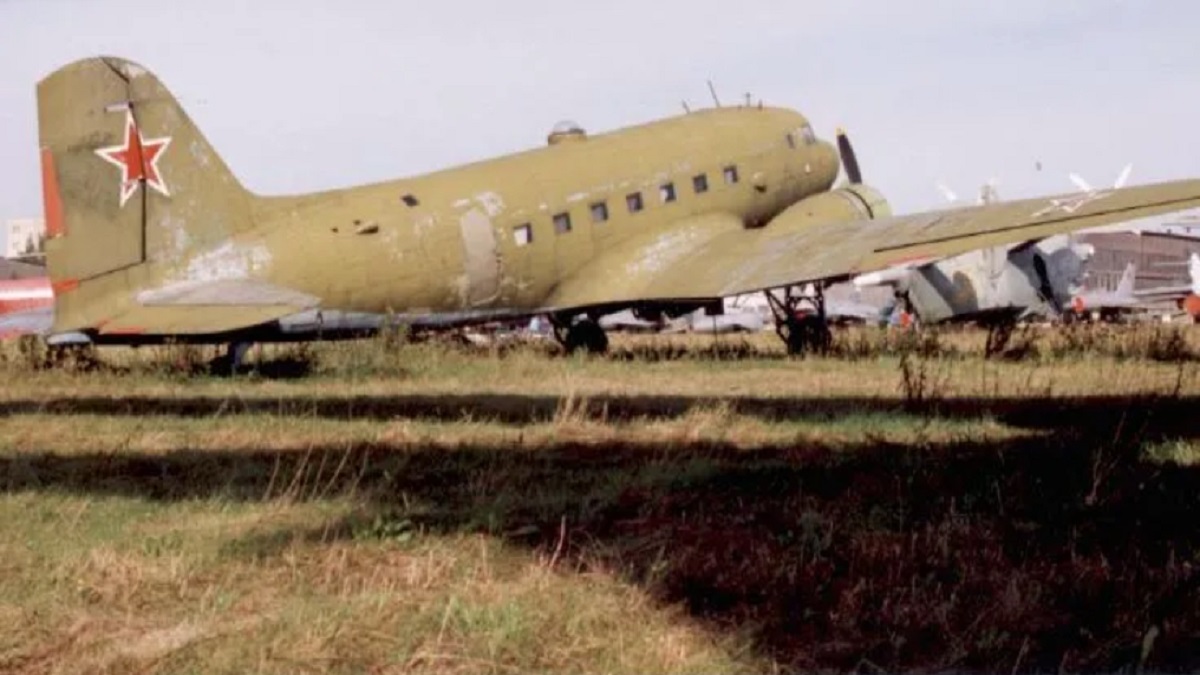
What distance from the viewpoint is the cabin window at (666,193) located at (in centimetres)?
2405

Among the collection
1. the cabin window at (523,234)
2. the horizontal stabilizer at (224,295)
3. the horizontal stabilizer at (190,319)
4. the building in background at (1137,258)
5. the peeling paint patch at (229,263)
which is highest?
the cabin window at (523,234)

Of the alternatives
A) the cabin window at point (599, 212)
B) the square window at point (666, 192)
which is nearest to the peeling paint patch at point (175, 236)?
the cabin window at point (599, 212)

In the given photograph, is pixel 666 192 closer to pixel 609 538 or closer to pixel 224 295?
pixel 224 295

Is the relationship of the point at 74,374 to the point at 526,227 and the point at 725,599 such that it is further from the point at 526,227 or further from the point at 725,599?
the point at 725,599

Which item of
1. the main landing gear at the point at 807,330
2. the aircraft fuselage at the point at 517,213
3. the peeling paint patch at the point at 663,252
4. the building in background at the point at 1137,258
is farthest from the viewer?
the building in background at the point at 1137,258

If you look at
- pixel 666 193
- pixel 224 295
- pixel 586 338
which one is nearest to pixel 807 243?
pixel 666 193

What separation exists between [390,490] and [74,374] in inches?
487

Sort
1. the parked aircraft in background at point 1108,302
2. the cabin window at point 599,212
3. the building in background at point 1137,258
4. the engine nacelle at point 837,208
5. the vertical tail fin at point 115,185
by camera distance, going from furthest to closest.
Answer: the building in background at point 1137,258 < the parked aircraft in background at point 1108,302 < the engine nacelle at point 837,208 < the cabin window at point 599,212 < the vertical tail fin at point 115,185

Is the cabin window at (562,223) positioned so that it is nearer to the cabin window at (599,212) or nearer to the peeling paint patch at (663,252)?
the cabin window at (599,212)

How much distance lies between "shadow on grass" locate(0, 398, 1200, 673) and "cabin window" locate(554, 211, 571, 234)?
12.7 m

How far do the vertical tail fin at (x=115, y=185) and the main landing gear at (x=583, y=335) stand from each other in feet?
26.8

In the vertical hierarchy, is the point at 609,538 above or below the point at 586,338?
above

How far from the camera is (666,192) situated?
24094 mm

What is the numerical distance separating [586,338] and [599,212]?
9.66 ft
